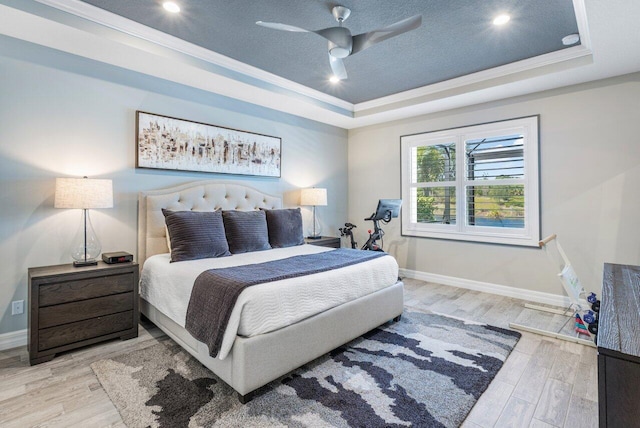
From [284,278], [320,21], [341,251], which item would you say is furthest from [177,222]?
[320,21]

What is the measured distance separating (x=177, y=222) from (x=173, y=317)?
92cm

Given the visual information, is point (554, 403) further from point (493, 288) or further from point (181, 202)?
point (181, 202)

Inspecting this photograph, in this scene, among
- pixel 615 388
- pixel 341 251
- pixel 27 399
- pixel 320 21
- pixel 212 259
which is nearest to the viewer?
pixel 615 388

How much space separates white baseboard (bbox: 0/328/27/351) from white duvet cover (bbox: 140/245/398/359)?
0.91 m

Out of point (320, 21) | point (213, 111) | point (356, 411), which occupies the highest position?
point (320, 21)

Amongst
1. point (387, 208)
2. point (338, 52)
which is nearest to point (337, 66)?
point (338, 52)

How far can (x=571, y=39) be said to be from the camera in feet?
9.62

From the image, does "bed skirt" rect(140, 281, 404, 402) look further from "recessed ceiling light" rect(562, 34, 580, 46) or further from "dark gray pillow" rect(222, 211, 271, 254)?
"recessed ceiling light" rect(562, 34, 580, 46)

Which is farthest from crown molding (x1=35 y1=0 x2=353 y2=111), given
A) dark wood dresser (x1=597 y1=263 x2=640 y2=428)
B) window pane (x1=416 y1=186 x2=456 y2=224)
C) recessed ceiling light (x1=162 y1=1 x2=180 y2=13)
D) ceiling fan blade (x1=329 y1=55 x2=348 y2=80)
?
dark wood dresser (x1=597 y1=263 x2=640 y2=428)

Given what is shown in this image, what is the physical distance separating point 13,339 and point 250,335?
225 cm

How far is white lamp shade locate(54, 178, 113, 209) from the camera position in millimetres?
2600

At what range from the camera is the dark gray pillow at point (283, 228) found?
379 cm

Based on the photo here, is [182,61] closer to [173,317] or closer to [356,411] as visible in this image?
[173,317]

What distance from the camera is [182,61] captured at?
309 centimetres
